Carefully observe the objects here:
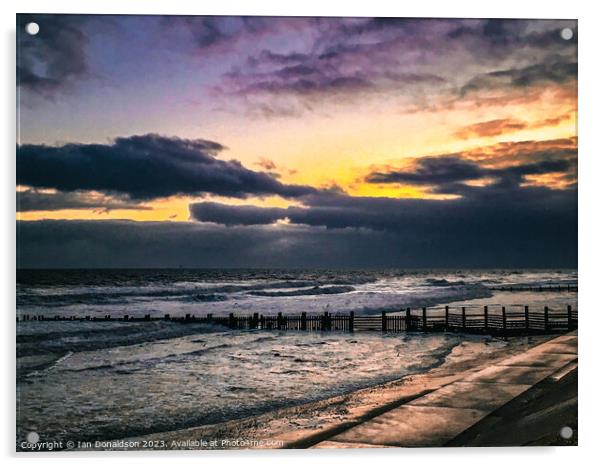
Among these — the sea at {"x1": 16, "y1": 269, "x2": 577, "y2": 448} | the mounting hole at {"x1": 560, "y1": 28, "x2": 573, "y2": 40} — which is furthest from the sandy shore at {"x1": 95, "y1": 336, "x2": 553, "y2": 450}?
the mounting hole at {"x1": 560, "y1": 28, "x2": 573, "y2": 40}

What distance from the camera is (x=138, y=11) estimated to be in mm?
5359

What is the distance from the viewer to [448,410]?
521cm

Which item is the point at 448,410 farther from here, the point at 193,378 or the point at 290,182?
the point at 193,378

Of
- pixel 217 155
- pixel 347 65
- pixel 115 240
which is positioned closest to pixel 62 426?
pixel 115 240

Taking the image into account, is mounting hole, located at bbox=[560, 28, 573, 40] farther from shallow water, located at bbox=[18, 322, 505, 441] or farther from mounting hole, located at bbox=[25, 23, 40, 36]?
mounting hole, located at bbox=[25, 23, 40, 36]

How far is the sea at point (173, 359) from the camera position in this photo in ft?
18.1

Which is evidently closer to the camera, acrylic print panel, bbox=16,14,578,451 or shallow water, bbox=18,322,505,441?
acrylic print panel, bbox=16,14,578,451

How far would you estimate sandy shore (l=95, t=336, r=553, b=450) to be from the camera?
16.6 feet

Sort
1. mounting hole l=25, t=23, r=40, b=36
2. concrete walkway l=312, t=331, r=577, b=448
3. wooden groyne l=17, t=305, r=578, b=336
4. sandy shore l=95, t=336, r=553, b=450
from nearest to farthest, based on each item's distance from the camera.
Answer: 1. concrete walkway l=312, t=331, r=577, b=448
2. sandy shore l=95, t=336, r=553, b=450
3. mounting hole l=25, t=23, r=40, b=36
4. wooden groyne l=17, t=305, r=578, b=336

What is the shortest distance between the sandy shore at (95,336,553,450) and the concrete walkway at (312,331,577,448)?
40 centimetres

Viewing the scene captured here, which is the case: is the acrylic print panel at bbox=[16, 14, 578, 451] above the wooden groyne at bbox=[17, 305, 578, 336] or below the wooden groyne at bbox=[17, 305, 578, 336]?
above

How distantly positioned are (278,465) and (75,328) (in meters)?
6.23

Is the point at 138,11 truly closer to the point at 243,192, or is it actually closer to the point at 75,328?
the point at 243,192
